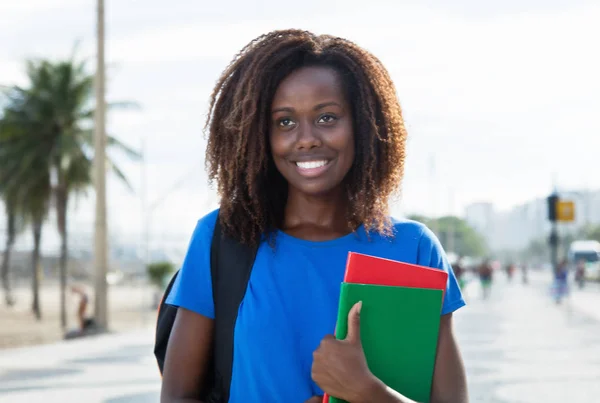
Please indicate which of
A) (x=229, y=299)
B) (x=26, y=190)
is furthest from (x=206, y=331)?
(x=26, y=190)

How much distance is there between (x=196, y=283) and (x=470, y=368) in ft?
29.2

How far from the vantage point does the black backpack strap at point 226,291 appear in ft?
7.29

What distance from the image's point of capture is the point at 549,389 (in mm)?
9062

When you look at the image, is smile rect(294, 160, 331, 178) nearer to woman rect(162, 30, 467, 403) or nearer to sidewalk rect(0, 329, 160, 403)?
woman rect(162, 30, 467, 403)

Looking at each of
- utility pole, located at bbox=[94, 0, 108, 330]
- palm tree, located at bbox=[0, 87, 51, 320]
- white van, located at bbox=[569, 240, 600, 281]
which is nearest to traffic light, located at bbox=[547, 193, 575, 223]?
utility pole, located at bbox=[94, 0, 108, 330]

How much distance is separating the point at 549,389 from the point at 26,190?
32061 millimetres

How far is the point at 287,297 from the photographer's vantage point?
7.29ft

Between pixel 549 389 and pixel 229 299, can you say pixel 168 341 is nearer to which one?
pixel 229 299

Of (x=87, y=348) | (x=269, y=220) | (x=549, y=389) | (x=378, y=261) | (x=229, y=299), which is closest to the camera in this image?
(x=378, y=261)

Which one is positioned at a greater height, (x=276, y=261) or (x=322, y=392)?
(x=276, y=261)

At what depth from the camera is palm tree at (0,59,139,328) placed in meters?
37.5

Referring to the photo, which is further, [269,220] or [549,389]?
[549,389]

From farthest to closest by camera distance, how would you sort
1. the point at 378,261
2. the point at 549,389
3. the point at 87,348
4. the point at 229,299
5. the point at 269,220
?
1. the point at 87,348
2. the point at 549,389
3. the point at 269,220
4. the point at 229,299
5. the point at 378,261

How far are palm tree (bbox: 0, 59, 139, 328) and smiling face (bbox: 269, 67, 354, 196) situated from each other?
3551cm
